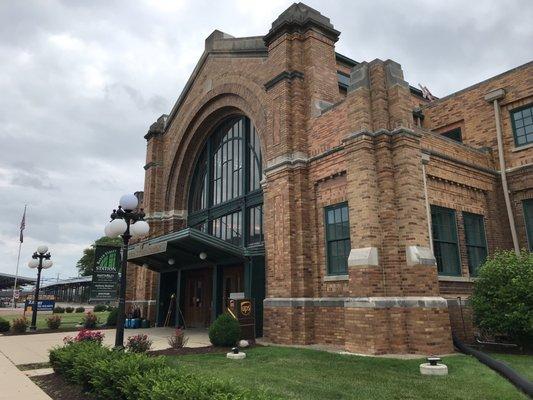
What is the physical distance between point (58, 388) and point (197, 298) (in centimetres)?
1240

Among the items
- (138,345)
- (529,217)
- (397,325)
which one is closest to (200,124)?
(138,345)

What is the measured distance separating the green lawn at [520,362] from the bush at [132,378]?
5.68 meters

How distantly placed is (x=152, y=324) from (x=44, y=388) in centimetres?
1421

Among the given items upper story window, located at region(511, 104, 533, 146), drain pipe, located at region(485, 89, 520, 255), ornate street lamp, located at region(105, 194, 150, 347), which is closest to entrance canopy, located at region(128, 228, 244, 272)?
ornate street lamp, located at region(105, 194, 150, 347)

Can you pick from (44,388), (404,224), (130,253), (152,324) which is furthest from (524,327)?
(152,324)

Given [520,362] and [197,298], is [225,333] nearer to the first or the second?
[520,362]

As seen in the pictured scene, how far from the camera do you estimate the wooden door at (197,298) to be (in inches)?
772

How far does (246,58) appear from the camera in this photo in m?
18.2

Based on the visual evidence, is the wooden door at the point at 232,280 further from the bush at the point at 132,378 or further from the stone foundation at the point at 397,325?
the bush at the point at 132,378

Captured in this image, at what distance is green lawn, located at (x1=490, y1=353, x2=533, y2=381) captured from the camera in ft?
26.7

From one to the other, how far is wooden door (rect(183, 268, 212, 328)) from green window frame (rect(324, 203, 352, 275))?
813cm

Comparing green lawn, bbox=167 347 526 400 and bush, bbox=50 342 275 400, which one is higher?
bush, bbox=50 342 275 400

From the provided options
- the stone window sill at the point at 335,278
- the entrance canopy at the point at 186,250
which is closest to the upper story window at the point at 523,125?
the stone window sill at the point at 335,278

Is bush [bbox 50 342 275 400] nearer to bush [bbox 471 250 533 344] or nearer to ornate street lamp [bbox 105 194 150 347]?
ornate street lamp [bbox 105 194 150 347]
